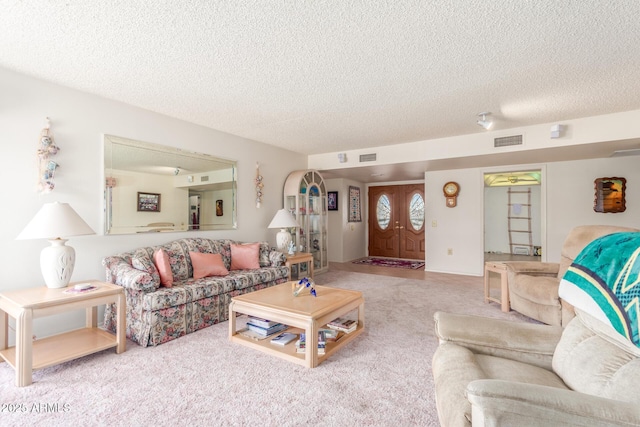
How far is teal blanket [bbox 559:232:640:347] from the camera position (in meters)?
1.08

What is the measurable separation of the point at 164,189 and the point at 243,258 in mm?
1282

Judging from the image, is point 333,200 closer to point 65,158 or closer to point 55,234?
point 65,158

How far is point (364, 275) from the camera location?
5.62 meters

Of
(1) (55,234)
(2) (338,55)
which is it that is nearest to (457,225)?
(2) (338,55)

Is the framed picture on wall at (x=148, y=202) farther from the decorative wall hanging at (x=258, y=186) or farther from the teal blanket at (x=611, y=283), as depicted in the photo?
the teal blanket at (x=611, y=283)

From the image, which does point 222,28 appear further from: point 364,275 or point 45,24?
point 364,275

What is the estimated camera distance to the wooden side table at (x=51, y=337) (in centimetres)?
201

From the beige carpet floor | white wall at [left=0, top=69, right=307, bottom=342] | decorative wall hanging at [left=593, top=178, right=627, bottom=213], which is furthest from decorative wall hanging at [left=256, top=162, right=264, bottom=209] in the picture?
decorative wall hanging at [left=593, top=178, right=627, bottom=213]

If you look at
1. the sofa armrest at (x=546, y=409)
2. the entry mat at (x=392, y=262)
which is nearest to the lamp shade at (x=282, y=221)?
→ the entry mat at (x=392, y=262)

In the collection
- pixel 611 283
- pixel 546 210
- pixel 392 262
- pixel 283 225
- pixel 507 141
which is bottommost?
pixel 392 262

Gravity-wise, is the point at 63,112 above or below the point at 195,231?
above

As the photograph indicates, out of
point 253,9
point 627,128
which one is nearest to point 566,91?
point 627,128

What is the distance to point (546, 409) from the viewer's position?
898 millimetres

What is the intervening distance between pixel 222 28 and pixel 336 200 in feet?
18.3
